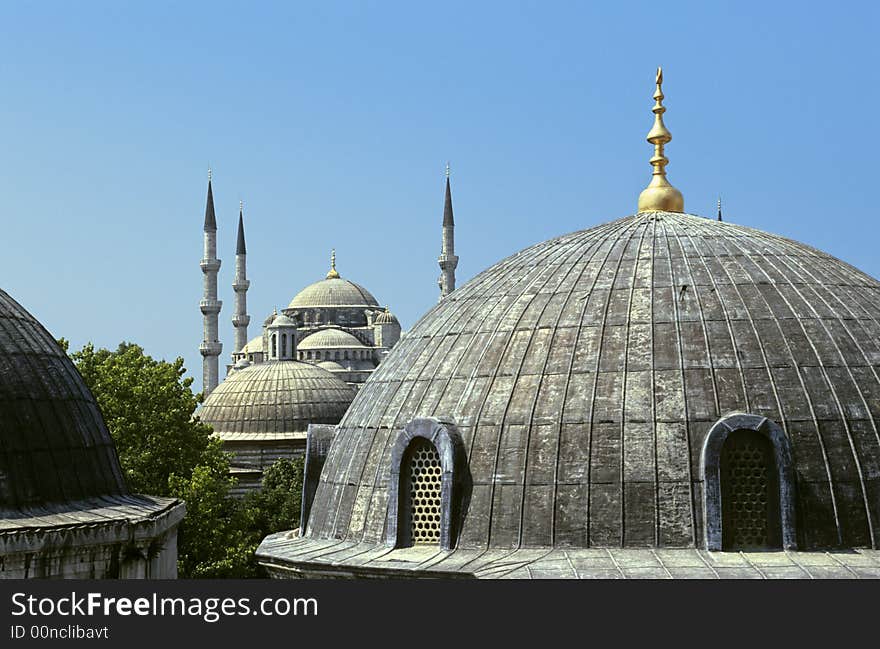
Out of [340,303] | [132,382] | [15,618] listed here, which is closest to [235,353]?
[340,303]

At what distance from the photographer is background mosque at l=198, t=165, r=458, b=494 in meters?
54.7

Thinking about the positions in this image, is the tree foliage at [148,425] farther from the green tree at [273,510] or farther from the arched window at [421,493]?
the arched window at [421,493]

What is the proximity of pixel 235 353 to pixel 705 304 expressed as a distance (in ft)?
273

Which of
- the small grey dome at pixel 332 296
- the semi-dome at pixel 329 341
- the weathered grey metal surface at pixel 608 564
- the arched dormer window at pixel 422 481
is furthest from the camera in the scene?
the small grey dome at pixel 332 296

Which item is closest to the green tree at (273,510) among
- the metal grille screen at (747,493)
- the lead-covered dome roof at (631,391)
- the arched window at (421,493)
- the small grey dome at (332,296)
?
the lead-covered dome roof at (631,391)

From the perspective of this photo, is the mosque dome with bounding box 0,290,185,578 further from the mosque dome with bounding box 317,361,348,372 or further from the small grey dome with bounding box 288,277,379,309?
the small grey dome with bounding box 288,277,379,309

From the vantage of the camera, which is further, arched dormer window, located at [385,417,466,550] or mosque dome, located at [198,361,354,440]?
mosque dome, located at [198,361,354,440]

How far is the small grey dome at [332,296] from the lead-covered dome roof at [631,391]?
279 feet

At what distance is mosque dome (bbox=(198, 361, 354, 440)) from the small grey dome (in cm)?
4555

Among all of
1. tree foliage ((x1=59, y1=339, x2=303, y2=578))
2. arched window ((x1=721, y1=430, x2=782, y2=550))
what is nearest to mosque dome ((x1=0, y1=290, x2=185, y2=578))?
arched window ((x1=721, y1=430, x2=782, y2=550))

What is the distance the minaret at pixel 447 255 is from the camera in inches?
3792

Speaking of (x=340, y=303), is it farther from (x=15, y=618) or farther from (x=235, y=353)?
(x=15, y=618)

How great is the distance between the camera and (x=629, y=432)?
1686 centimetres

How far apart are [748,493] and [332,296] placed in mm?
89901
